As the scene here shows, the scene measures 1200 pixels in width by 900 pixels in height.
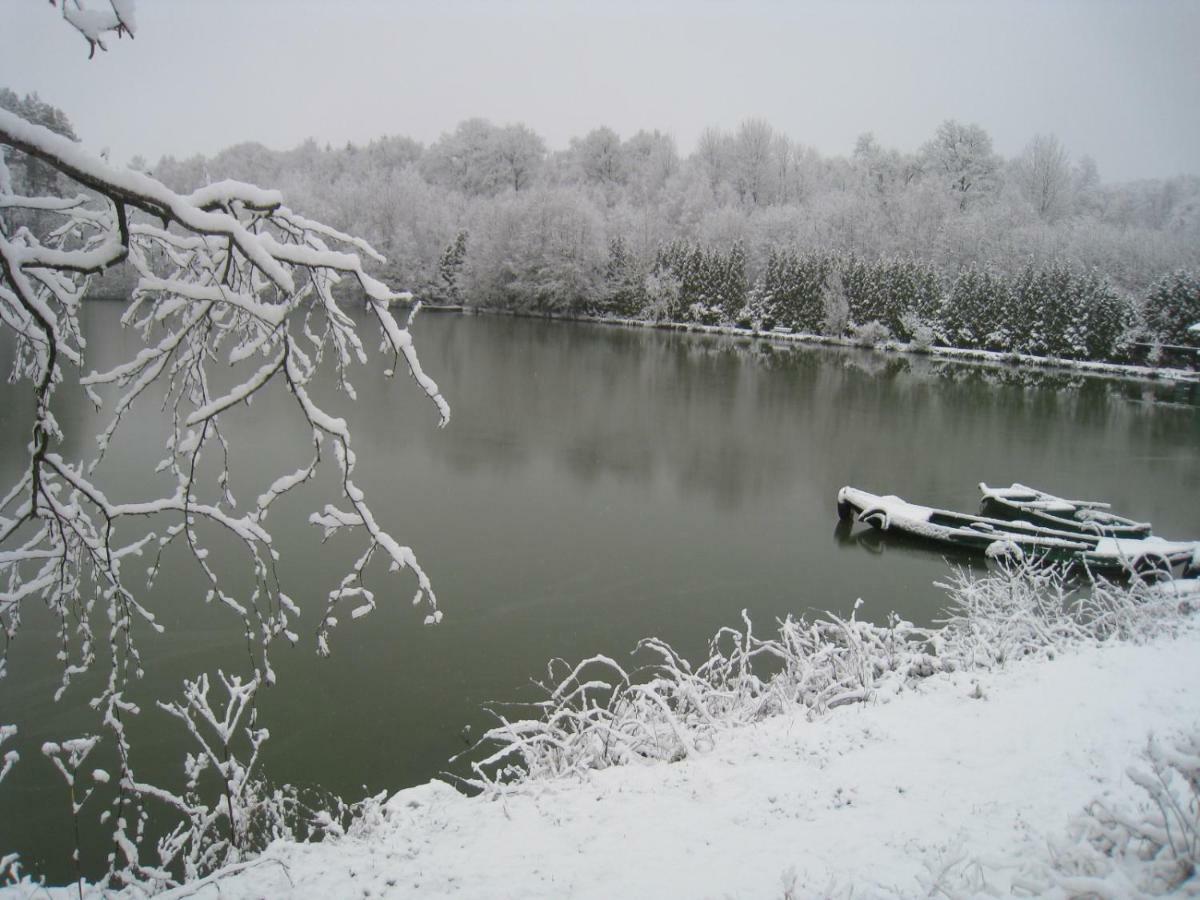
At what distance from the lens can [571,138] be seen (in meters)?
86.9

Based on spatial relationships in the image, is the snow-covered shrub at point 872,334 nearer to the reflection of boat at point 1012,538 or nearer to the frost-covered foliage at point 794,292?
the frost-covered foliage at point 794,292

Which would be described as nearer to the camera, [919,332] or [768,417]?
[768,417]

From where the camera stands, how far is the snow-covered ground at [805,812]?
329 cm

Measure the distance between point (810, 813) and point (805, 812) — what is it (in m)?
0.03

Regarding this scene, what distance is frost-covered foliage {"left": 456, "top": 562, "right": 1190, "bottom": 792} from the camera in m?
5.05

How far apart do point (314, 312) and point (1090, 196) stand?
84.6 metres

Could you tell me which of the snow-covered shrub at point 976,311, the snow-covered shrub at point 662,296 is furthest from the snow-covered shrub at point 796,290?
the snow-covered shrub at point 976,311

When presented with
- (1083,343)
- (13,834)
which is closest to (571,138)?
(1083,343)

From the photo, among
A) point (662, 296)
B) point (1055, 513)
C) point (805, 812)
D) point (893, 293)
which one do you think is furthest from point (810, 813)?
point (662, 296)

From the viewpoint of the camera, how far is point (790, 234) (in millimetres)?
58125

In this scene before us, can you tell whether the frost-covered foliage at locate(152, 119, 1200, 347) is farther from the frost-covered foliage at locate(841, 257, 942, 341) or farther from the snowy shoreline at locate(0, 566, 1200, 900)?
the snowy shoreline at locate(0, 566, 1200, 900)

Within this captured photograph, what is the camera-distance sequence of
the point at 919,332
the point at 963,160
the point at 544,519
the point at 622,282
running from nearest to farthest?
the point at 544,519, the point at 919,332, the point at 622,282, the point at 963,160

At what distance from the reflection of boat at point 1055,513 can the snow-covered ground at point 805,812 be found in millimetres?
7440

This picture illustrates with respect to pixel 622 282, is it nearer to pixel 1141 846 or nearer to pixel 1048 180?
pixel 1048 180
